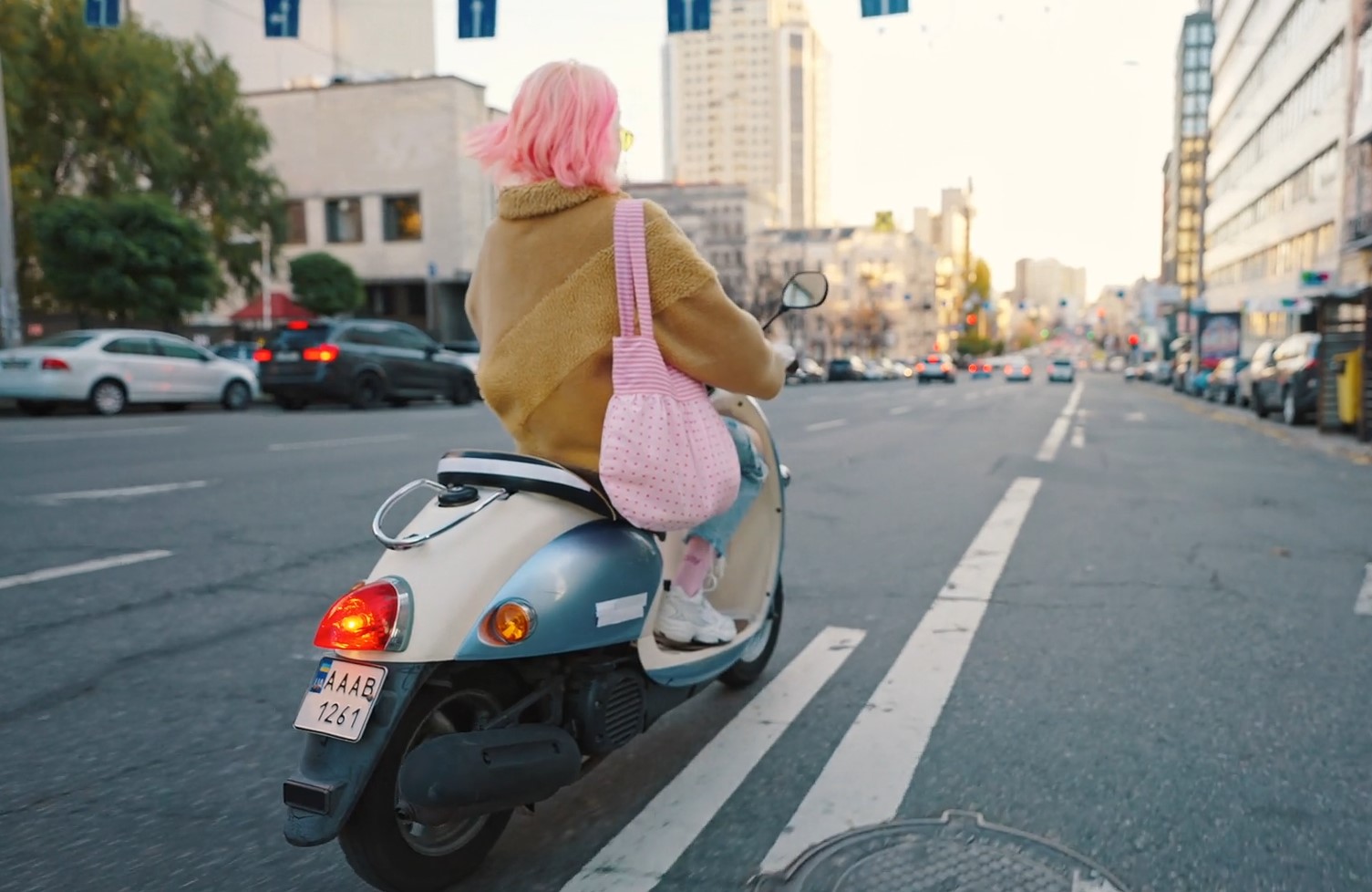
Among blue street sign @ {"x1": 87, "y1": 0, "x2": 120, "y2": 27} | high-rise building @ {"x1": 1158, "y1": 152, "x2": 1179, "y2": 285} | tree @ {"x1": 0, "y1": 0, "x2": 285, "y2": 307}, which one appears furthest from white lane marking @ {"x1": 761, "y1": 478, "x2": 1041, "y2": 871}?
high-rise building @ {"x1": 1158, "y1": 152, "x2": 1179, "y2": 285}

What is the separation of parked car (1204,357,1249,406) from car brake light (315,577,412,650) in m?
27.0

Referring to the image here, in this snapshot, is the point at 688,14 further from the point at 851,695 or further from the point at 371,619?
the point at 371,619

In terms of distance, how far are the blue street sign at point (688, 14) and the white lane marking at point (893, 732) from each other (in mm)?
10121

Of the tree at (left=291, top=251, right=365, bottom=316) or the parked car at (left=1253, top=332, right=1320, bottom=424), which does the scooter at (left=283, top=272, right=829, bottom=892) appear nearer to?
the parked car at (left=1253, top=332, right=1320, bottom=424)

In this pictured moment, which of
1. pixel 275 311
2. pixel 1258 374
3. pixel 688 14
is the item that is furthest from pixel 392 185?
pixel 688 14

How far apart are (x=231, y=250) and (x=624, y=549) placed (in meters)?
34.1

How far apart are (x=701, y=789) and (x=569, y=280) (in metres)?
1.34

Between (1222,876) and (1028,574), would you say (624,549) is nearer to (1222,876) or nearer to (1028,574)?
(1222,876)

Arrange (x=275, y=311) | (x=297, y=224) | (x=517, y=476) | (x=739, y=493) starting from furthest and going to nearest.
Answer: (x=297, y=224), (x=275, y=311), (x=739, y=493), (x=517, y=476)

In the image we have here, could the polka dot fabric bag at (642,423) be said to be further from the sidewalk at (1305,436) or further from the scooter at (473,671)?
the sidewalk at (1305,436)

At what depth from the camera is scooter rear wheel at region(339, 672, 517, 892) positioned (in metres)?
2.10

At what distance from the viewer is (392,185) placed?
51.2 meters

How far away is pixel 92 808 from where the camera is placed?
2.70 m

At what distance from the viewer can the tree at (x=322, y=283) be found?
43.5 metres
